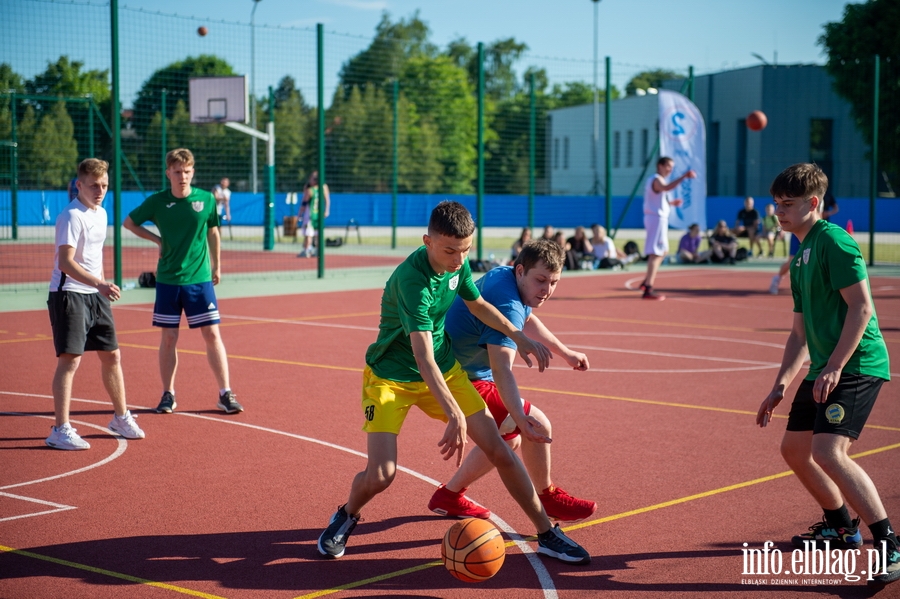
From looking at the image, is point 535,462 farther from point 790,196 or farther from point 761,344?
point 761,344

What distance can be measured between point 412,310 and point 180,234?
4.02 meters

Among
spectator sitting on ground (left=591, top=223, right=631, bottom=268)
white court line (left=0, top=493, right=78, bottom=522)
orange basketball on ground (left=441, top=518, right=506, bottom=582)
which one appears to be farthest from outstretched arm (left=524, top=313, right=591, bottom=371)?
spectator sitting on ground (left=591, top=223, right=631, bottom=268)

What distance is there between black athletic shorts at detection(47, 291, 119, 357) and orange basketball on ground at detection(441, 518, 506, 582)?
10.9 feet

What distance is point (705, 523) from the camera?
16.7 feet

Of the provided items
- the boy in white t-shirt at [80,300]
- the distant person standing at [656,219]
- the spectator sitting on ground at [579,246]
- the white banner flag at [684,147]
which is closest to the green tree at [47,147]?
the spectator sitting on ground at [579,246]

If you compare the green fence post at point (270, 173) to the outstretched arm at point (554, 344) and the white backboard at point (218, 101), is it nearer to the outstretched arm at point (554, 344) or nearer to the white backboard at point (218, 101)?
the white backboard at point (218, 101)

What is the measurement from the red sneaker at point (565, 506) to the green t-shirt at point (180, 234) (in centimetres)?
395

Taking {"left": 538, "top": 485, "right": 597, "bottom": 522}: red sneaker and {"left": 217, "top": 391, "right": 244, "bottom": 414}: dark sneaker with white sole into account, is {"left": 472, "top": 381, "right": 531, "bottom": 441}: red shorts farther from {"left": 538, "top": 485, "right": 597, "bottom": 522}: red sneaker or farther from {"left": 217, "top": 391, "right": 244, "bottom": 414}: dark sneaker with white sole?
{"left": 217, "top": 391, "right": 244, "bottom": 414}: dark sneaker with white sole

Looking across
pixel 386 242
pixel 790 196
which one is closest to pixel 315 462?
pixel 790 196

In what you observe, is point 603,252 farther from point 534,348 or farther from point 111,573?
point 111,573

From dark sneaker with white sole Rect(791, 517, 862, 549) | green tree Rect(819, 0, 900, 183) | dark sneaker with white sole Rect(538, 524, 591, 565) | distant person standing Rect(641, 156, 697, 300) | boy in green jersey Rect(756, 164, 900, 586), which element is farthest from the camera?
green tree Rect(819, 0, 900, 183)

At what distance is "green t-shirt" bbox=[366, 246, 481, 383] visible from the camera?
437 centimetres

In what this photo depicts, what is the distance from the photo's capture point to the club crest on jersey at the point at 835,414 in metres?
4.38

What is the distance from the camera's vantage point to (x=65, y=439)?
21.0 ft
